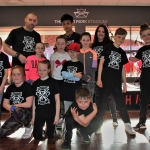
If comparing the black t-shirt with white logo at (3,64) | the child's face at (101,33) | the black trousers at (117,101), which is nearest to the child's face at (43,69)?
the black t-shirt with white logo at (3,64)

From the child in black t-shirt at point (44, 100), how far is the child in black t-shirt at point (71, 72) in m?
0.13

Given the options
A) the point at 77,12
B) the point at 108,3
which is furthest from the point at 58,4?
the point at 108,3

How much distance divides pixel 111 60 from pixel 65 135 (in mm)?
1116

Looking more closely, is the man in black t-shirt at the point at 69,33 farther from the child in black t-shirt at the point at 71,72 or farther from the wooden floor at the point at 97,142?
the wooden floor at the point at 97,142

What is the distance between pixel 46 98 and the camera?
107 inches

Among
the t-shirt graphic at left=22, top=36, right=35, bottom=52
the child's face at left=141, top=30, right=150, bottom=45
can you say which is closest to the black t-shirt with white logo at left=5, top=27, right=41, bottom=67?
the t-shirt graphic at left=22, top=36, right=35, bottom=52

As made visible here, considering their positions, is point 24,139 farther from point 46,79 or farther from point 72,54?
point 72,54

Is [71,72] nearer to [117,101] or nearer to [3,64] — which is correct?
[117,101]

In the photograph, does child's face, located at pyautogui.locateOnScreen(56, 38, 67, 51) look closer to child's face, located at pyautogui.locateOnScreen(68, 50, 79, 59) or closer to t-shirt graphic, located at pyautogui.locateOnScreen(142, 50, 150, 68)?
child's face, located at pyautogui.locateOnScreen(68, 50, 79, 59)

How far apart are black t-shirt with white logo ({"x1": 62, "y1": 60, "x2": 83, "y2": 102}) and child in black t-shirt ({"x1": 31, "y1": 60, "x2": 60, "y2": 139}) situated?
129mm

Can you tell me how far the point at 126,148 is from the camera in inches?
95.8

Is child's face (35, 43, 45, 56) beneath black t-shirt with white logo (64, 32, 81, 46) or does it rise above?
beneath

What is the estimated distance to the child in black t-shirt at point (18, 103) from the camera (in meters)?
2.74

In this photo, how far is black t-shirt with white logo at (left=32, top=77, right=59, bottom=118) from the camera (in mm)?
2709
